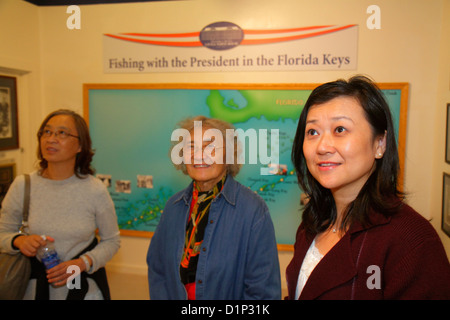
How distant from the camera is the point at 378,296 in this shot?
2.31 feet

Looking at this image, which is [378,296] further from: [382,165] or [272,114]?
[272,114]

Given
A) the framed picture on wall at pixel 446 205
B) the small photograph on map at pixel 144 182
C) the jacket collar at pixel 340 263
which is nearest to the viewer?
the jacket collar at pixel 340 263

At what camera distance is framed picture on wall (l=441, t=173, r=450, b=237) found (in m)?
1.81

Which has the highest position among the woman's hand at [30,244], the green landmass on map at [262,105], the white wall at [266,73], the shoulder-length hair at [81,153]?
the white wall at [266,73]

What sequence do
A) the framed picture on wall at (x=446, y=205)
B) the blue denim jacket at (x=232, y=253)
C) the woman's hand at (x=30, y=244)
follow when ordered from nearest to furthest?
the blue denim jacket at (x=232, y=253)
the woman's hand at (x=30, y=244)
the framed picture on wall at (x=446, y=205)

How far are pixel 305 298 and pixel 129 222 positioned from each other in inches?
74.1

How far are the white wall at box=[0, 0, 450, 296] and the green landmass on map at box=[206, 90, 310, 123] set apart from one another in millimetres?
94

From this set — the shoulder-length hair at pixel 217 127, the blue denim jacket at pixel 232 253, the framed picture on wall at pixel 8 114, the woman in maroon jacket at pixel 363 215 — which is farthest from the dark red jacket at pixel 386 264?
the framed picture on wall at pixel 8 114

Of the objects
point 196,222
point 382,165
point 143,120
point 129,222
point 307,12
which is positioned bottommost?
point 129,222

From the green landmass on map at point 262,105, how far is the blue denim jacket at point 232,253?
40.8 inches

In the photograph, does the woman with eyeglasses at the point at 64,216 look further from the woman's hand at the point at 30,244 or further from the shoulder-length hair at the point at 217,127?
the shoulder-length hair at the point at 217,127

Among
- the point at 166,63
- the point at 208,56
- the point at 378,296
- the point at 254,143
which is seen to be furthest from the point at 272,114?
the point at 378,296

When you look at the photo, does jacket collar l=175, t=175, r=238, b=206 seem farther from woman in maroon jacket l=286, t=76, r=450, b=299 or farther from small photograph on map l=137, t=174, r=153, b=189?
small photograph on map l=137, t=174, r=153, b=189

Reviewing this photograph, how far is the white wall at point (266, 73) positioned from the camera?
1832 millimetres
